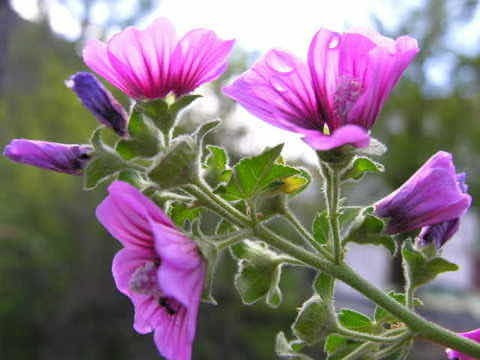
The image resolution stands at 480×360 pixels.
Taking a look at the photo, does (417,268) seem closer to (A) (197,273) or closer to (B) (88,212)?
(A) (197,273)

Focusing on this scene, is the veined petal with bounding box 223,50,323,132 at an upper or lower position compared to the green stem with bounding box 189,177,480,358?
upper

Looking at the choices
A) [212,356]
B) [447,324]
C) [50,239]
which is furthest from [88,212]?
[447,324]

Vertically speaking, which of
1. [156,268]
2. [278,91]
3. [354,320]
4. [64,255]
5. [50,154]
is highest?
[278,91]

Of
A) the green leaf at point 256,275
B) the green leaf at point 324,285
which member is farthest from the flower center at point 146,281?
the green leaf at point 324,285

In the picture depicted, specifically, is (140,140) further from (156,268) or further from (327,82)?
(327,82)

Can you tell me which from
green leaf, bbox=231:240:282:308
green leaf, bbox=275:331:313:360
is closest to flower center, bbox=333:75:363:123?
green leaf, bbox=231:240:282:308

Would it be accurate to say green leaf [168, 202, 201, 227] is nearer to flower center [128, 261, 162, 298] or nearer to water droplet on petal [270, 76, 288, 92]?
flower center [128, 261, 162, 298]

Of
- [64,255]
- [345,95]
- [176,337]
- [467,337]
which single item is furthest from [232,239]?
[64,255]
